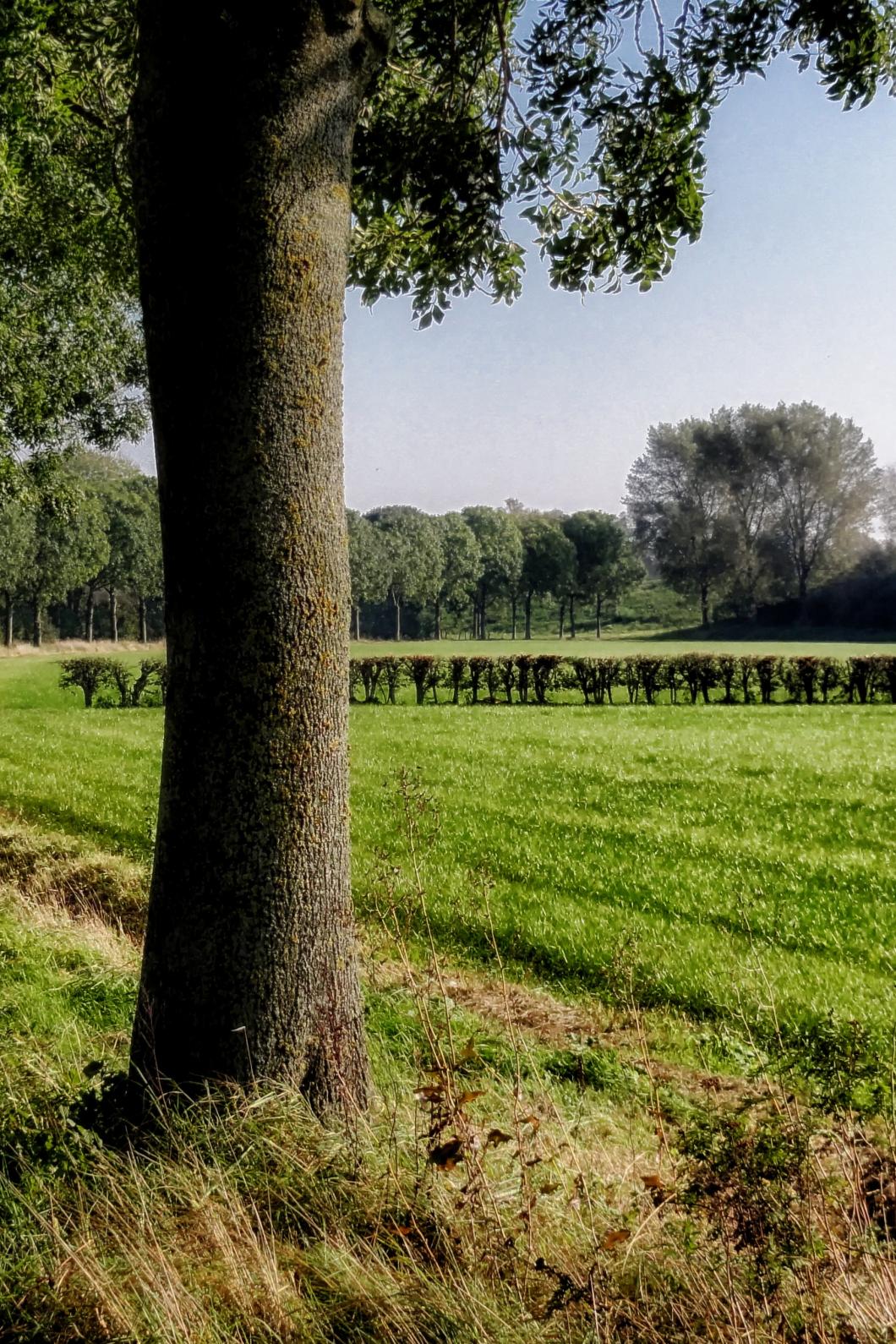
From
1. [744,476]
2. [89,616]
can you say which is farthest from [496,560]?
[89,616]

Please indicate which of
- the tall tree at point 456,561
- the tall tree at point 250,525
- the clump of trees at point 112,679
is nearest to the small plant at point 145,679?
the clump of trees at point 112,679

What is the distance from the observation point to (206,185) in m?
3.21

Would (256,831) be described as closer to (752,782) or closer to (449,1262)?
(449,1262)

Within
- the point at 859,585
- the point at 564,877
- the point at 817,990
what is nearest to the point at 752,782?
the point at 564,877

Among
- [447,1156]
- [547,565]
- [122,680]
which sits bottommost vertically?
[447,1156]

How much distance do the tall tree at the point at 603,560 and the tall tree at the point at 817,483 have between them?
17.5m

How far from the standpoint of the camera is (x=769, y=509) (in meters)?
73.4

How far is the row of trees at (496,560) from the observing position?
78.8m

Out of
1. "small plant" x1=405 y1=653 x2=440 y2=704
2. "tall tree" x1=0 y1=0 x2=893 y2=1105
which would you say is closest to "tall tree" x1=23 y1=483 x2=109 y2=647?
"small plant" x1=405 y1=653 x2=440 y2=704

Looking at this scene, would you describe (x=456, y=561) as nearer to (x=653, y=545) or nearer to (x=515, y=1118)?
(x=653, y=545)

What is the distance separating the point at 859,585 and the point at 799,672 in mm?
41182

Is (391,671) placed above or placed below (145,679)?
above

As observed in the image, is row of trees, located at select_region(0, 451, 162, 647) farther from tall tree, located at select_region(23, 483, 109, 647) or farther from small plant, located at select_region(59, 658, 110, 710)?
small plant, located at select_region(59, 658, 110, 710)

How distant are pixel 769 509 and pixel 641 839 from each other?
6962 centimetres
